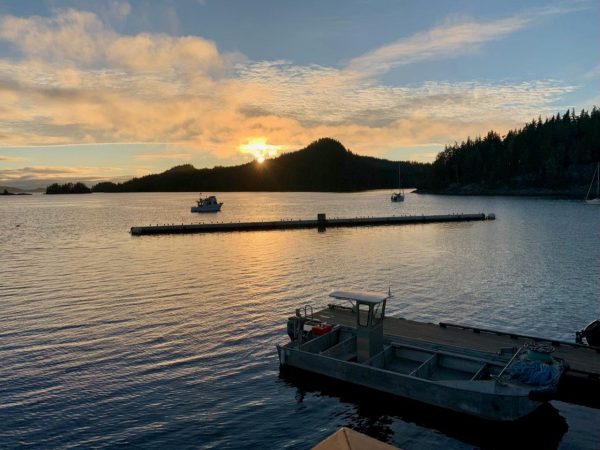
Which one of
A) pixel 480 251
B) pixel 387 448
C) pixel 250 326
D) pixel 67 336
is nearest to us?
pixel 387 448

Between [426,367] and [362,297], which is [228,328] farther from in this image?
[426,367]

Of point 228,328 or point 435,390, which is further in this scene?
point 228,328

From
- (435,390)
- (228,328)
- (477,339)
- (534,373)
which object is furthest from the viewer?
(228,328)

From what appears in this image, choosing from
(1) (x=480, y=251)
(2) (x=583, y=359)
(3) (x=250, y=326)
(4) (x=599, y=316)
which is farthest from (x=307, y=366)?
(1) (x=480, y=251)

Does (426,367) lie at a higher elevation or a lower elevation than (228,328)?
higher

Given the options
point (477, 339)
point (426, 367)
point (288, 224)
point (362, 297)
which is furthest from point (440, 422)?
point (288, 224)

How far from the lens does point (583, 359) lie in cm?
2331

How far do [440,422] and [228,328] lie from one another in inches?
740

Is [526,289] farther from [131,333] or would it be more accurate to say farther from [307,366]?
[131,333]

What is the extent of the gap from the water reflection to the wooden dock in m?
1.76

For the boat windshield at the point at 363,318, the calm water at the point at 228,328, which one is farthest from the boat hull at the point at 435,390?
the boat windshield at the point at 363,318

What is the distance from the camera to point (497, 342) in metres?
26.5

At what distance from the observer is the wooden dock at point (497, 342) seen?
21547 mm

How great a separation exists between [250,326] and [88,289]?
23.9 metres
